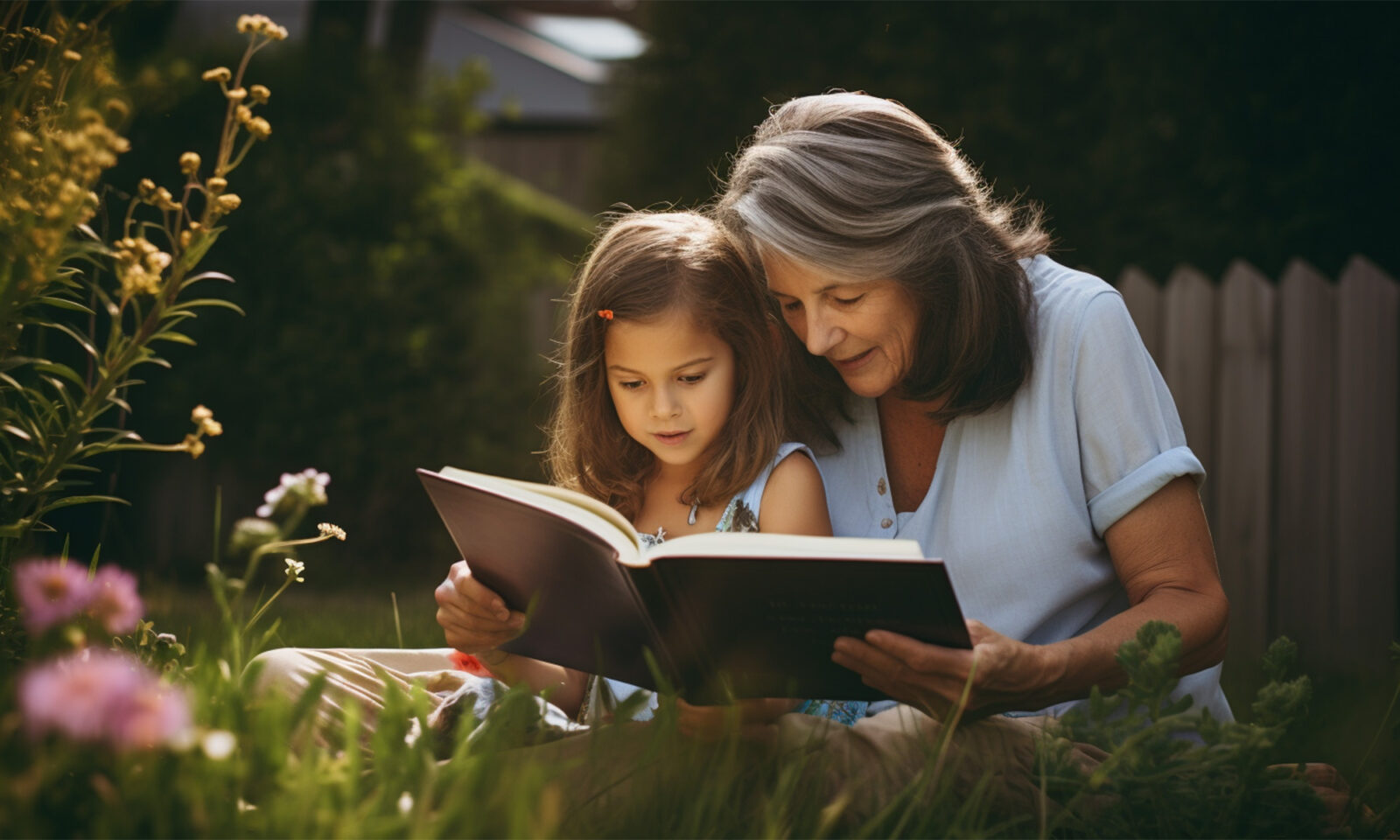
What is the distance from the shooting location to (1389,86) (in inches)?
200

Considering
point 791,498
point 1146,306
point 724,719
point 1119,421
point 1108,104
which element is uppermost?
point 1108,104

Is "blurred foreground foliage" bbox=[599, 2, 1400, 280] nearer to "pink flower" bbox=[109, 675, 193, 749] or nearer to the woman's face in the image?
the woman's face

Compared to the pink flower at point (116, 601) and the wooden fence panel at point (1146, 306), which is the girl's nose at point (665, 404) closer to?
the pink flower at point (116, 601)

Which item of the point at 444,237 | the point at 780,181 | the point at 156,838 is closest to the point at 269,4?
the point at 444,237

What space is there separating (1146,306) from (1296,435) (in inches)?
29.2

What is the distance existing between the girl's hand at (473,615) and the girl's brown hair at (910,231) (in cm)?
84

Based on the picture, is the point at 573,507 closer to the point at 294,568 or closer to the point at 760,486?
the point at 294,568

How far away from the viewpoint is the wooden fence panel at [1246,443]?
4.86 meters

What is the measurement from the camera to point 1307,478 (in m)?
4.86

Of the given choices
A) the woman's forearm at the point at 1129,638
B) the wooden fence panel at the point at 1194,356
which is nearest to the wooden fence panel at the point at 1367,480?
the wooden fence panel at the point at 1194,356

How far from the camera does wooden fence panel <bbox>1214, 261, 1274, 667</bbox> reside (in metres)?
4.86

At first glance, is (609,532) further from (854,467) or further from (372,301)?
(372,301)

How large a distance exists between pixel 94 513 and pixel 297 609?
80 centimetres

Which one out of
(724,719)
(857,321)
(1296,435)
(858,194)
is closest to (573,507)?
(724,719)
